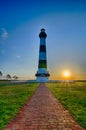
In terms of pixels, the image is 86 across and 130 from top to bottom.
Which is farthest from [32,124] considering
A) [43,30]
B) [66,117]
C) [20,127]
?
[43,30]

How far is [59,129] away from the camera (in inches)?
201

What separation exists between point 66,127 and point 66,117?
121cm

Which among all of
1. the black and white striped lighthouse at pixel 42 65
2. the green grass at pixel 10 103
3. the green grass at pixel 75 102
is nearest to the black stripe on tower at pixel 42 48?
the black and white striped lighthouse at pixel 42 65

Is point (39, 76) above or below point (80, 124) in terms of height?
above

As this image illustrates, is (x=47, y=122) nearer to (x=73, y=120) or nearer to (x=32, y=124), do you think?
(x=32, y=124)

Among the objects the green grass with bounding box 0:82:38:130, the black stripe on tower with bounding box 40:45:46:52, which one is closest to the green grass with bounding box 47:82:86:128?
the green grass with bounding box 0:82:38:130

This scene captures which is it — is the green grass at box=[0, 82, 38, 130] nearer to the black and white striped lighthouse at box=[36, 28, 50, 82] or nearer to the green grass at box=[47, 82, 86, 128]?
the green grass at box=[47, 82, 86, 128]

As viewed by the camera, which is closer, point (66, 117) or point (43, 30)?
Result: point (66, 117)

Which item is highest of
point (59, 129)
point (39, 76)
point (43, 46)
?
point (43, 46)

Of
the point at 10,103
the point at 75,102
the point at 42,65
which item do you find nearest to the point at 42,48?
the point at 42,65

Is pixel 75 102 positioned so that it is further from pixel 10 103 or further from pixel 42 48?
pixel 42 48

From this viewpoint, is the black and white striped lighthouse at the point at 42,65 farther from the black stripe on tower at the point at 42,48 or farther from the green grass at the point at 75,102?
the green grass at the point at 75,102

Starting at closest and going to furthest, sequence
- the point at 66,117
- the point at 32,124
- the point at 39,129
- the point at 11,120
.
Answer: the point at 39,129, the point at 32,124, the point at 11,120, the point at 66,117

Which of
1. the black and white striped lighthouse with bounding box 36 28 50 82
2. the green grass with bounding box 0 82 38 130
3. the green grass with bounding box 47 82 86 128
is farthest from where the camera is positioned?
the black and white striped lighthouse with bounding box 36 28 50 82
